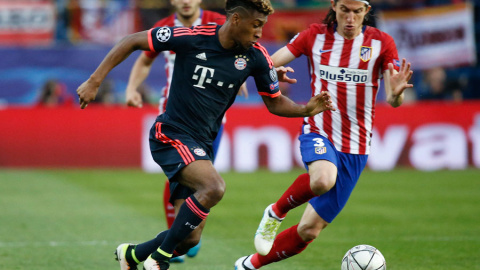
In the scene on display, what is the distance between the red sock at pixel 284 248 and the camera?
6.42 metres

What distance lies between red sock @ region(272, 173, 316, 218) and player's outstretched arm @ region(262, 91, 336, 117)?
0.59 m

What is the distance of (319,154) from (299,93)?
12297 mm

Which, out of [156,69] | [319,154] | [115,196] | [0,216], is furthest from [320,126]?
[156,69]

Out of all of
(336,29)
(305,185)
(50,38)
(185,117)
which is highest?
(336,29)

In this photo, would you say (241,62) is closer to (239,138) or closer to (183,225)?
(183,225)

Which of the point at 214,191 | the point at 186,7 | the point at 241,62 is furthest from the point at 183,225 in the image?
the point at 186,7

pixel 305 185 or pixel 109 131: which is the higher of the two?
pixel 305 185

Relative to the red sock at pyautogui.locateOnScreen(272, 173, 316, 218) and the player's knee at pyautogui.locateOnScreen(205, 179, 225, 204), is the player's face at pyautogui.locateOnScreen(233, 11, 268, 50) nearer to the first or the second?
the player's knee at pyautogui.locateOnScreen(205, 179, 225, 204)

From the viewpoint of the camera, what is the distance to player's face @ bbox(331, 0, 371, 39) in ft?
21.3

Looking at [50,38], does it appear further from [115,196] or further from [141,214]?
[141,214]

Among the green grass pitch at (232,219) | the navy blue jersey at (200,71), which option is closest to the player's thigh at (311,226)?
the green grass pitch at (232,219)

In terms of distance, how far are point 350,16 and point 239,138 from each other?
30.1ft

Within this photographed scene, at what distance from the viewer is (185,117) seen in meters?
5.93

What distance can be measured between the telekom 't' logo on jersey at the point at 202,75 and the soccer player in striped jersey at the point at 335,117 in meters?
1.11
